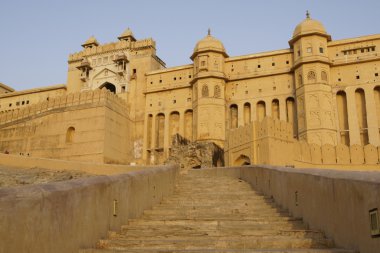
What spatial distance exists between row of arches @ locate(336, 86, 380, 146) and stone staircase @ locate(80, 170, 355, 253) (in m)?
25.9

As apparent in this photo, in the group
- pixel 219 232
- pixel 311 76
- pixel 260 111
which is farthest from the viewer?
pixel 260 111

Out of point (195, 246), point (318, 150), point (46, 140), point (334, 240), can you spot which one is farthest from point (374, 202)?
point (46, 140)

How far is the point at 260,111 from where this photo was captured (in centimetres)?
3634

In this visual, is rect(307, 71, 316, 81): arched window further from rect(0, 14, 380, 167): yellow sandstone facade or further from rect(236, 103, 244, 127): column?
rect(236, 103, 244, 127): column

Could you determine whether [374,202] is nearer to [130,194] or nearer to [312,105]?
[130,194]

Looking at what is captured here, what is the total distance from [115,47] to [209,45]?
11550 mm

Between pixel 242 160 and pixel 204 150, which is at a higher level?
pixel 204 150

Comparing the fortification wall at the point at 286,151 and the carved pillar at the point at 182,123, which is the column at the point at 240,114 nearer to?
the carved pillar at the point at 182,123

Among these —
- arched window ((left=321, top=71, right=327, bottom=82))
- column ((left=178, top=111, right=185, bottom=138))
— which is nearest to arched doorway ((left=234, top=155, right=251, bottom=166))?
arched window ((left=321, top=71, right=327, bottom=82))

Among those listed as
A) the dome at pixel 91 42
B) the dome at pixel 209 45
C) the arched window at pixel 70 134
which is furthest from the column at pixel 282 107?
the dome at pixel 91 42

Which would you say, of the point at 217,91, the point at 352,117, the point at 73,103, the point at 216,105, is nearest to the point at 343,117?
the point at 352,117

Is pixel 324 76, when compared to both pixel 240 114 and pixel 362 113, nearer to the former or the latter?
pixel 362 113

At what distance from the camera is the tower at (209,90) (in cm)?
3513

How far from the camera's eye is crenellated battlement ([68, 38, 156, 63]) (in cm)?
4256
